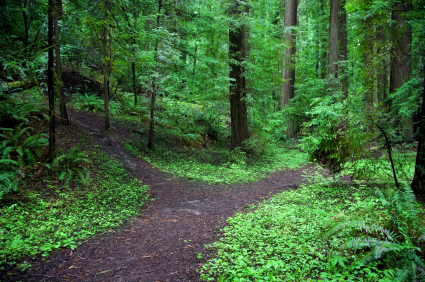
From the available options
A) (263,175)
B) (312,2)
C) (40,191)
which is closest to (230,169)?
(263,175)

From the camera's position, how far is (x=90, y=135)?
30.2 ft

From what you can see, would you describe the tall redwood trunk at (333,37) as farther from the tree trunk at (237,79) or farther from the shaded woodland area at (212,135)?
the tree trunk at (237,79)

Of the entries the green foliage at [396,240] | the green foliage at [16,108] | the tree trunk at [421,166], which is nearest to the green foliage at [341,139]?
the tree trunk at [421,166]

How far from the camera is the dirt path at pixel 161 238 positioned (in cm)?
315

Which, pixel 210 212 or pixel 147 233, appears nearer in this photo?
pixel 147 233

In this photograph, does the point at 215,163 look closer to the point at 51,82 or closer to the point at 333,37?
the point at 51,82

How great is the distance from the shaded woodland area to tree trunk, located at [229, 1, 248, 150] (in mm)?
66

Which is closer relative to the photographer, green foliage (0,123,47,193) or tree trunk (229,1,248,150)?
green foliage (0,123,47,193)

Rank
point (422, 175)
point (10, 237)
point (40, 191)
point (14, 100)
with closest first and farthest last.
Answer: point (10, 237) → point (422, 175) → point (40, 191) → point (14, 100)

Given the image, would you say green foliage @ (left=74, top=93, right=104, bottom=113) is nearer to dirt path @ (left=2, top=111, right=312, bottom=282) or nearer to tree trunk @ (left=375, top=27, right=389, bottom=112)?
dirt path @ (left=2, top=111, right=312, bottom=282)

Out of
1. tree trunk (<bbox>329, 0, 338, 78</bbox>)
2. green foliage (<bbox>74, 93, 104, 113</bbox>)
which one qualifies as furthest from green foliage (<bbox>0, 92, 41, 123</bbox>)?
tree trunk (<bbox>329, 0, 338, 78</bbox>)

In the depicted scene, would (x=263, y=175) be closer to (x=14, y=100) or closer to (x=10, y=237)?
(x=10, y=237)

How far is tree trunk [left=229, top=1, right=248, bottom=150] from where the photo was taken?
9666 millimetres

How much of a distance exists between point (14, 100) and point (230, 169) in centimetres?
778
